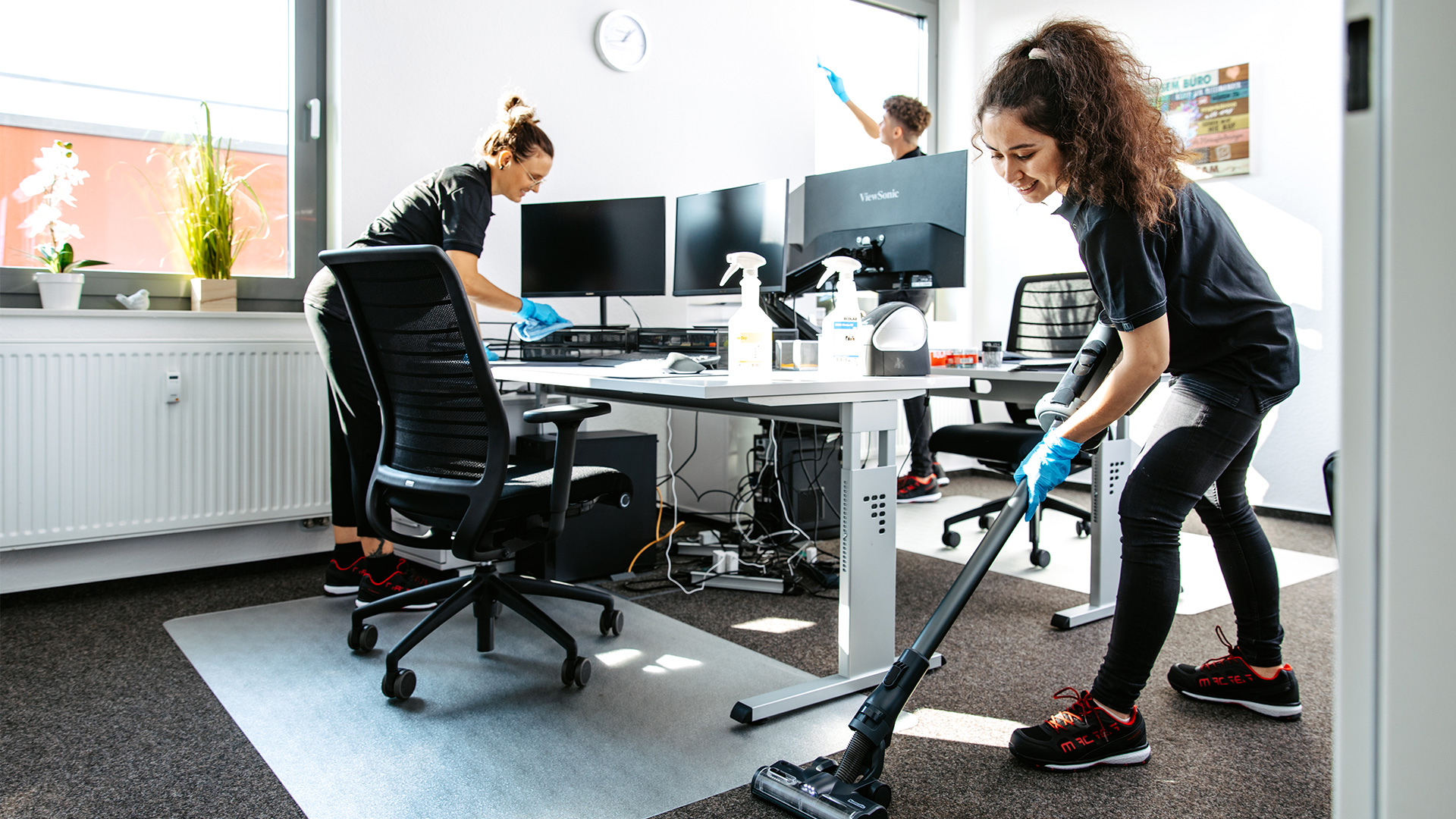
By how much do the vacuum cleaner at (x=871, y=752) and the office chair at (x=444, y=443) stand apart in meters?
0.63

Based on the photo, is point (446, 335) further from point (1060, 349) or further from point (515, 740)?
point (1060, 349)

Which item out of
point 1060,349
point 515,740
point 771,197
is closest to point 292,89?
point 771,197

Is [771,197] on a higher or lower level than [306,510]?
higher

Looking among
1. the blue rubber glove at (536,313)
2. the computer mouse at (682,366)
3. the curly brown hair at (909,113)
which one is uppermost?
the curly brown hair at (909,113)

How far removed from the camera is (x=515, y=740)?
1.62 metres

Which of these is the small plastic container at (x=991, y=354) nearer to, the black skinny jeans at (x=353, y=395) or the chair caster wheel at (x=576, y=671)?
the chair caster wheel at (x=576, y=671)

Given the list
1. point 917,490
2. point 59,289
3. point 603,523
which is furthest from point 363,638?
point 917,490

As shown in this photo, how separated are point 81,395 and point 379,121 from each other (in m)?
1.21

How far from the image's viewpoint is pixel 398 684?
1777 millimetres

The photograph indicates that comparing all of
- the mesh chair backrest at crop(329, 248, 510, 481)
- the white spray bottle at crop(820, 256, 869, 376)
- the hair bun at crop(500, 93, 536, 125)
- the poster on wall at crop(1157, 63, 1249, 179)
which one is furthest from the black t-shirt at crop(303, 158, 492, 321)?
the poster on wall at crop(1157, 63, 1249, 179)

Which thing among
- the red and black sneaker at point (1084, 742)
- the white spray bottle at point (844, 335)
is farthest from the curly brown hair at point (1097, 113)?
the red and black sneaker at point (1084, 742)

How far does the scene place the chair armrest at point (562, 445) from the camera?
1.81 meters

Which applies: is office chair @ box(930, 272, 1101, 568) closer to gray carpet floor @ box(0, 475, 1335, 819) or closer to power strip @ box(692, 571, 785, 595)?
gray carpet floor @ box(0, 475, 1335, 819)

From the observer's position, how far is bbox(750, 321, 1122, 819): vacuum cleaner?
4.30 ft
